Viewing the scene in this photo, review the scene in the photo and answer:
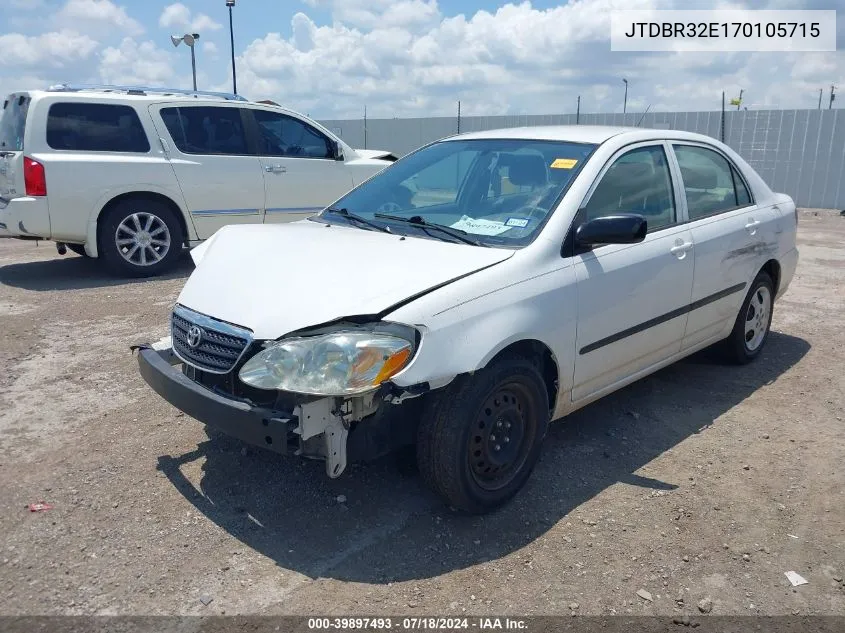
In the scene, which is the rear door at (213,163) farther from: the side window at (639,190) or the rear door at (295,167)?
the side window at (639,190)

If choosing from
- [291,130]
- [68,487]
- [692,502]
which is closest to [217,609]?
[68,487]

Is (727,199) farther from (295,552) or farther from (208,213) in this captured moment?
(208,213)

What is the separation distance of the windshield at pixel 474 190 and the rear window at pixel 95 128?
4.45 m

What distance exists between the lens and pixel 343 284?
3.03 meters

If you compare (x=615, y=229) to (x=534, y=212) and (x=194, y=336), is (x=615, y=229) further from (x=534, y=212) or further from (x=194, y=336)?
(x=194, y=336)

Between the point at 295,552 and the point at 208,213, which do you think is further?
the point at 208,213

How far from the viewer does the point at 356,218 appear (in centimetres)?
412

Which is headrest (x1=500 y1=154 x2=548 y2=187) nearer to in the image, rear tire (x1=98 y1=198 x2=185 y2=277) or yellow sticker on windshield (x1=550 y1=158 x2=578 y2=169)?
yellow sticker on windshield (x1=550 y1=158 x2=578 y2=169)

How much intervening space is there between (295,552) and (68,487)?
1.29m

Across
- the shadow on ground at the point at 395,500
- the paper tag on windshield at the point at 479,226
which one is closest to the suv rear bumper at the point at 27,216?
the shadow on ground at the point at 395,500

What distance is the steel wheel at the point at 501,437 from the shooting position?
3150mm

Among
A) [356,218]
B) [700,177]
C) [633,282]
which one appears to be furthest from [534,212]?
[700,177]

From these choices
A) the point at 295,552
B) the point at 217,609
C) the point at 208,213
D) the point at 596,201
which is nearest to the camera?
the point at 217,609

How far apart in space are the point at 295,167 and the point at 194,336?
A: 600 cm
